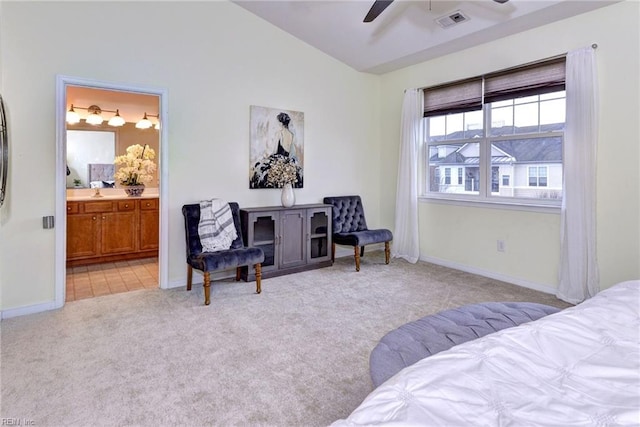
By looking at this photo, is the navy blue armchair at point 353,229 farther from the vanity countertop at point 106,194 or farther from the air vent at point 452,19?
the vanity countertop at point 106,194

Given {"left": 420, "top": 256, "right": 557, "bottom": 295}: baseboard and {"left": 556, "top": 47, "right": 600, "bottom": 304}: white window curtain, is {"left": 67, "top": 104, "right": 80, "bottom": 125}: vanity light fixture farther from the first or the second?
{"left": 556, "top": 47, "right": 600, "bottom": 304}: white window curtain

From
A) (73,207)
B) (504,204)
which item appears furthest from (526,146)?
(73,207)

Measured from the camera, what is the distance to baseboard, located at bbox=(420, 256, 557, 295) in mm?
3833

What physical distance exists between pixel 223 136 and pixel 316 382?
117 inches

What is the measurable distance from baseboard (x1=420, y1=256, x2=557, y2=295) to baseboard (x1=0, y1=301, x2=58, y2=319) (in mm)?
4212

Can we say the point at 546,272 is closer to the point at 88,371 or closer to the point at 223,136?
the point at 223,136

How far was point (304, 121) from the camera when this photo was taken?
193 inches

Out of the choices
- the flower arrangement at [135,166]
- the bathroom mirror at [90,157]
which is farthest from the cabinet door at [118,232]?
the bathroom mirror at [90,157]

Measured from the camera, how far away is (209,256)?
3484 mm

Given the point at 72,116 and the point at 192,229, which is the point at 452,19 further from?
the point at 72,116

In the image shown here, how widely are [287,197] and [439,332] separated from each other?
287 cm

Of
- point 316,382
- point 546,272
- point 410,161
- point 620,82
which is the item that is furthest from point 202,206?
point 620,82

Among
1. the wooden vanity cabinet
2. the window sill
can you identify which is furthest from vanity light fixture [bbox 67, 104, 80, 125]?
the window sill

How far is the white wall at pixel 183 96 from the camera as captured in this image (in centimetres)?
315
